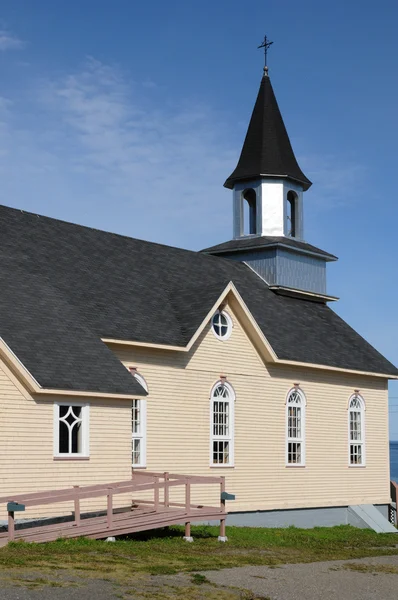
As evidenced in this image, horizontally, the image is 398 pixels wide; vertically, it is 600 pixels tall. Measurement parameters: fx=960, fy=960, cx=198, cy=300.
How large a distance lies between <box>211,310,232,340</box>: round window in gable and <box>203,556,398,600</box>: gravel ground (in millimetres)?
9385

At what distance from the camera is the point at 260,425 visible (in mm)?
27531

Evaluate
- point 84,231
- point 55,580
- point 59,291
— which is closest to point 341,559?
point 55,580

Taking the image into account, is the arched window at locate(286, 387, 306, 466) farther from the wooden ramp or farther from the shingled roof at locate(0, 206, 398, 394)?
the wooden ramp

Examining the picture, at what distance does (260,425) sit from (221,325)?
129 inches

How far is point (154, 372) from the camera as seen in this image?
79.7 ft

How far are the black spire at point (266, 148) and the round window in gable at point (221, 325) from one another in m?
9.78

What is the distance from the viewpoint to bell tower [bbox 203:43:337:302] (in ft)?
111

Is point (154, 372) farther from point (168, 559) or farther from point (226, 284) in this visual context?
point (168, 559)

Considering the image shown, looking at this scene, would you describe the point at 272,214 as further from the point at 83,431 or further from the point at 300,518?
the point at 83,431

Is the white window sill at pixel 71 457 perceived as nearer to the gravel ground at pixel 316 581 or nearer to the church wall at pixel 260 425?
the church wall at pixel 260 425

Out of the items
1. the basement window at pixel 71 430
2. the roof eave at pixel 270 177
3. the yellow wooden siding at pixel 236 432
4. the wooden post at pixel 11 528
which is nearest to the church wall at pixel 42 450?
the yellow wooden siding at pixel 236 432

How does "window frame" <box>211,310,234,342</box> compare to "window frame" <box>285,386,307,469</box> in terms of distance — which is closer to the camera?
"window frame" <box>211,310,234,342</box>

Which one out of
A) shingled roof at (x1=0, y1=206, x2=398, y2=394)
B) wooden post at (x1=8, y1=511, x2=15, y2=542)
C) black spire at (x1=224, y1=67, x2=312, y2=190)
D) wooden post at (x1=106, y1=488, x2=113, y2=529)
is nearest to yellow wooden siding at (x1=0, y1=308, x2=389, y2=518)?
shingled roof at (x1=0, y1=206, x2=398, y2=394)

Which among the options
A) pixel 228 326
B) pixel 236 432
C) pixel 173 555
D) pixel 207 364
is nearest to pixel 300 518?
pixel 236 432
